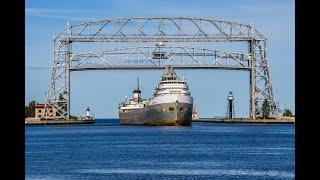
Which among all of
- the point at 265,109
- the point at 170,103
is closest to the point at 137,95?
the point at 265,109

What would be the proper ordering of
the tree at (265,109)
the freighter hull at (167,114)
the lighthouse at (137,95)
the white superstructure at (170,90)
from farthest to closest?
the lighthouse at (137,95) < the tree at (265,109) < the freighter hull at (167,114) < the white superstructure at (170,90)

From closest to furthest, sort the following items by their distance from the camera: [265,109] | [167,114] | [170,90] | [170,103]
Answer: [170,103] → [170,90] → [167,114] → [265,109]

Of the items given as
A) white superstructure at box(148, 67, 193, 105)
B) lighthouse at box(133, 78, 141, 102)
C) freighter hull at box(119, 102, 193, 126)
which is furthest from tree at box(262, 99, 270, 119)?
lighthouse at box(133, 78, 141, 102)

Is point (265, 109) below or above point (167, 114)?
above

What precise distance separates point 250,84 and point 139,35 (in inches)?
772

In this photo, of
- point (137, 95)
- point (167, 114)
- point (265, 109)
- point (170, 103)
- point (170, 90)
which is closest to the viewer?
point (170, 103)

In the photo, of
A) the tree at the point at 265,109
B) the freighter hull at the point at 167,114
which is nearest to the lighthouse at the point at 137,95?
the freighter hull at the point at 167,114

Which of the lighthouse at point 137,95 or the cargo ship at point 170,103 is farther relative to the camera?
the lighthouse at point 137,95

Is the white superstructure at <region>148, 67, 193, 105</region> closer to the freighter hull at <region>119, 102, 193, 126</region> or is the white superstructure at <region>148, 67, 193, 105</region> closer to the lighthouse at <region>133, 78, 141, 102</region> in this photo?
the freighter hull at <region>119, 102, 193, 126</region>

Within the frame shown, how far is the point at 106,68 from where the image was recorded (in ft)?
444

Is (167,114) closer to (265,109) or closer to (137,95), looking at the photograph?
(265,109)

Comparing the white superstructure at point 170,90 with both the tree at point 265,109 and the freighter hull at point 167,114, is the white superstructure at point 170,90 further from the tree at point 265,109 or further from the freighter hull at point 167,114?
the tree at point 265,109
